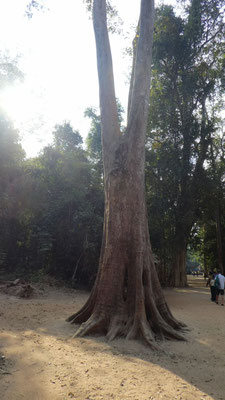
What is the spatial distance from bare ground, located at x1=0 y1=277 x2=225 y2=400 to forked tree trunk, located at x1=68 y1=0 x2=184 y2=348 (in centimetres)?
48

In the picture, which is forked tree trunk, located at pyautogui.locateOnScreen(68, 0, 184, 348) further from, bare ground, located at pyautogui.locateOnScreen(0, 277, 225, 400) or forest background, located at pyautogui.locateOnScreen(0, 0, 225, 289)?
forest background, located at pyautogui.locateOnScreen(0, 0, 225, 289)

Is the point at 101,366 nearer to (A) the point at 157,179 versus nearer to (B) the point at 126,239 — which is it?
(B) the point at 126,239

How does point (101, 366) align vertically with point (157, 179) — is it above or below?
below

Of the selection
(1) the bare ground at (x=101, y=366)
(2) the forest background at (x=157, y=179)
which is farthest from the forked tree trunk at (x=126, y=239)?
(2) the forest background at (x=157, y=179)

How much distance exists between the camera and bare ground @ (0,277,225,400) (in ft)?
10.4

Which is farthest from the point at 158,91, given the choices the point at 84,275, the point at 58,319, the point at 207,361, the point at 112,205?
the point at 207,361

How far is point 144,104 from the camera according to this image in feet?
22.8

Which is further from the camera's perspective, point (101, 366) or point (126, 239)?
point (126, 239)

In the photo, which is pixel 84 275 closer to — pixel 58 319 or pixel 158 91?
pixel 58 319

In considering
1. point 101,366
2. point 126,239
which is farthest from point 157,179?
point 101,366

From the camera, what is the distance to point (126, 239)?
629 centimetres

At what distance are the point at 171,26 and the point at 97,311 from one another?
18.5 m

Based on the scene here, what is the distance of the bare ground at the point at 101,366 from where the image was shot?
3.18 m

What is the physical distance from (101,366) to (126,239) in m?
2.76
